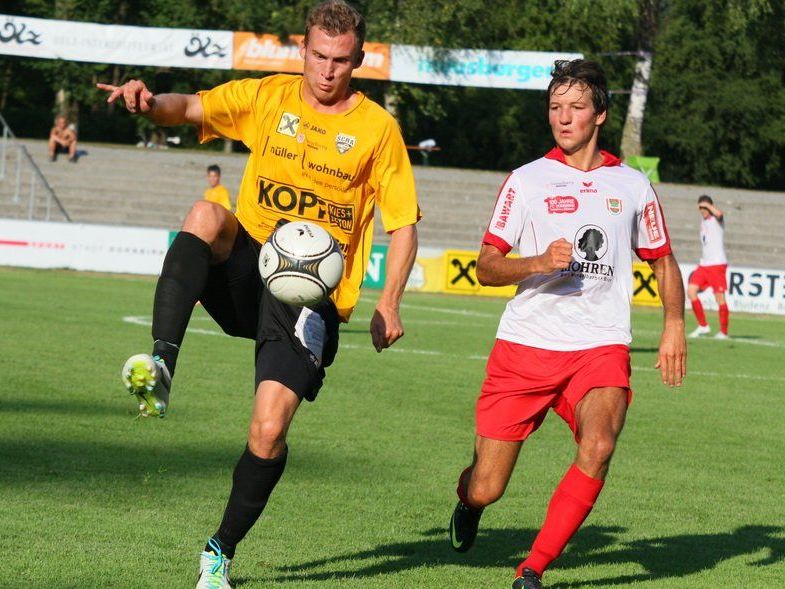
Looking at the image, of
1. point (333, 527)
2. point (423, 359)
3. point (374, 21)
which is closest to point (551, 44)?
point (374, 21)

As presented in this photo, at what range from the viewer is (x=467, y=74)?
130 feet

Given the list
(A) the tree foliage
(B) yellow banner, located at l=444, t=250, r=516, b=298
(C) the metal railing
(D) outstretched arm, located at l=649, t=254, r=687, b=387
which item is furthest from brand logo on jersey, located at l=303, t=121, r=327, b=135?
(A) the tree foliage

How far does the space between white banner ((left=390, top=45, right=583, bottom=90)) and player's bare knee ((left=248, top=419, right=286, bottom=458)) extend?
33312 mm

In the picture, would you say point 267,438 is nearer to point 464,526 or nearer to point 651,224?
point 464,526

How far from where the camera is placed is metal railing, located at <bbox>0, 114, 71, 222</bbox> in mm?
36375

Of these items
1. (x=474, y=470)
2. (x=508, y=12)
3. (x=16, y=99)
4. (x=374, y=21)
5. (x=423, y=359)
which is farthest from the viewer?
(x=16, y=99)

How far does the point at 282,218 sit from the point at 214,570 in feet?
4.73

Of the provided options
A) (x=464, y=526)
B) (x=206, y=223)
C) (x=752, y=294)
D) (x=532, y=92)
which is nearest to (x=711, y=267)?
(x=752, y=294)

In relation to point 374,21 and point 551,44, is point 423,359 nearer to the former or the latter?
point 374,21

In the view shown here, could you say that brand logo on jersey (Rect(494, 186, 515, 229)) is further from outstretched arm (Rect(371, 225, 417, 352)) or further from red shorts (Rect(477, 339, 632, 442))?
red shorts (Rect(477, 339, 632, 442))

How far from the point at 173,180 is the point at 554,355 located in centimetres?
3562

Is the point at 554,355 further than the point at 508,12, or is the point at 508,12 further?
the point at 508,12

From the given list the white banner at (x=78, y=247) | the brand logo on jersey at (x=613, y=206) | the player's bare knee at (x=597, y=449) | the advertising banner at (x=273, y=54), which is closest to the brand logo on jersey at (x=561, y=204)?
the brand logo on jersey at (x=613, y=206)

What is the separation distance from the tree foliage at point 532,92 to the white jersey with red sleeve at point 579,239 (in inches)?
1540
